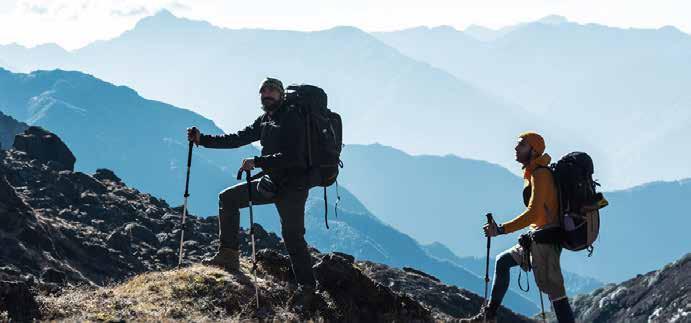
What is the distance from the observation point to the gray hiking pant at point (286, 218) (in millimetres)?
13070

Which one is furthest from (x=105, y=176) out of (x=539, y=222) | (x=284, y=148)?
(x=539, y=222)

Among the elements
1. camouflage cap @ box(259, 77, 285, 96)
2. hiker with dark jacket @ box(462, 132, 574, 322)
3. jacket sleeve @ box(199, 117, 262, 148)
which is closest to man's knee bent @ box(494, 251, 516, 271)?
hiker with dark jacket @ box(462, 132, 574, 322)

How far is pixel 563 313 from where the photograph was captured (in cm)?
1188

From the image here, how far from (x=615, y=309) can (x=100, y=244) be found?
162 feet

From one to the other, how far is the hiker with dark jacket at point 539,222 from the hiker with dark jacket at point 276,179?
2936mm

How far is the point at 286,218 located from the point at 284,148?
1218mm

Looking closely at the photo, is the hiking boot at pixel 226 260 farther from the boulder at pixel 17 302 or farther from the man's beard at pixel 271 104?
the boulder at pixel 17 302

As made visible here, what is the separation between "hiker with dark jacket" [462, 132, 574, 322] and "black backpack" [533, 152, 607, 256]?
0.39 feet

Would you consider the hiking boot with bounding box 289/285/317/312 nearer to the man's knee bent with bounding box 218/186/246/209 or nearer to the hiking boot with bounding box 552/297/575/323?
the man's knee bent with bounding box 218/186/246/209

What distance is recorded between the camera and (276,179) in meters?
12.9

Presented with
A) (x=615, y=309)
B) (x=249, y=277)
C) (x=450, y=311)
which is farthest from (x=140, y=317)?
(x=615, y=309)

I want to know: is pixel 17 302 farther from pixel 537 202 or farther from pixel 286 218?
pixel 537 202

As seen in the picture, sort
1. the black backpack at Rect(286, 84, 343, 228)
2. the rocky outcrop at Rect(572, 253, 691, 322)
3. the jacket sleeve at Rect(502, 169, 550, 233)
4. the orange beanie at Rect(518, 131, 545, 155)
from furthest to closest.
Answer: the rocky outcrop at Rect(572, 253, 691, 322)
the black backpack at Rect(286, 84, 343, 228)
the orange beanie at Rect(518, 131, 545, 155)
the jacket sleeve at Rect(502, 169, 550, 233)

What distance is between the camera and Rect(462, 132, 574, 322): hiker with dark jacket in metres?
11.5
